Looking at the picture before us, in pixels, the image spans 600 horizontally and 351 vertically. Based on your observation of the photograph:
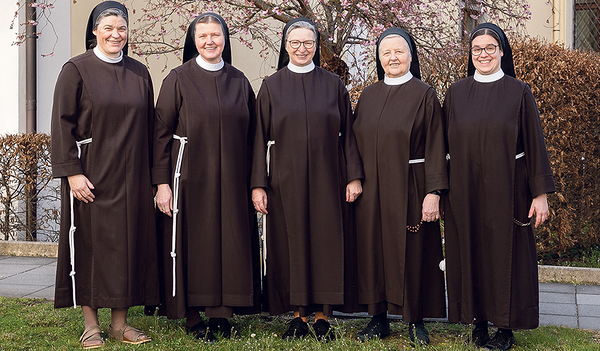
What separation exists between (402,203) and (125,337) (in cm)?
194

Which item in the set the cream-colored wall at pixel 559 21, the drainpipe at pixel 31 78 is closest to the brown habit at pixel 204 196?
the drainpipe at pixel 31 78

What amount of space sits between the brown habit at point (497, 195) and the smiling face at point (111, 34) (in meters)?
2.14

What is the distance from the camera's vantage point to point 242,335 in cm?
406

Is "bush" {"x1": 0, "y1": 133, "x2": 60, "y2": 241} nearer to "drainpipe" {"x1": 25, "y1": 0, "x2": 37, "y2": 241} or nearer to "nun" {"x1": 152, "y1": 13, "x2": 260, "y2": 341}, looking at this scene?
"drainpipe" {"x1": 25, "y1": 0, "x2": 37, "y2": 241}

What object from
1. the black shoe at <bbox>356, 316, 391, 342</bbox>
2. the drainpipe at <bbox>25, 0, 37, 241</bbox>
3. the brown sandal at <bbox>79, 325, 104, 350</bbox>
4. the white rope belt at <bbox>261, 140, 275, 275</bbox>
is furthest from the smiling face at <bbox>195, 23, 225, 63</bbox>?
the drainpipe at <bbox>25, 0, 37, 241</bbox>

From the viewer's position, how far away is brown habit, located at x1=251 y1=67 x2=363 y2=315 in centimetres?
394

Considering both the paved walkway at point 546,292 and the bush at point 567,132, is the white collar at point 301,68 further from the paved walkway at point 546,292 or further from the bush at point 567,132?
the bush at point 567,132

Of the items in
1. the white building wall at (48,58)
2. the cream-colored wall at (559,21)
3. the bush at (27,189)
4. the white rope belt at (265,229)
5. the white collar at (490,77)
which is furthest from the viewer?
the cream-colored wall at (559,21)

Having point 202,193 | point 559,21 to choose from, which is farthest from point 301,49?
point 559,21

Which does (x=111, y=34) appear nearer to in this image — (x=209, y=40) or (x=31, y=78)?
(x=209, y=40)

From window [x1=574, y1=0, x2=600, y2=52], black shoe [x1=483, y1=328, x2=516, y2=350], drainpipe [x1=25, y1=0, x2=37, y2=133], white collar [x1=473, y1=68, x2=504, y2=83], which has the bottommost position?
black shoe [x1=483, y1=328, x2=516, y2=350]

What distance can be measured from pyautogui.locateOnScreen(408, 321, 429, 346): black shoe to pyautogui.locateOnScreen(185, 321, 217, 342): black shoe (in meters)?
1.26

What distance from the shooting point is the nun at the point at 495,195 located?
3.70 metres

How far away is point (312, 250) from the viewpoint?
3973 mm
